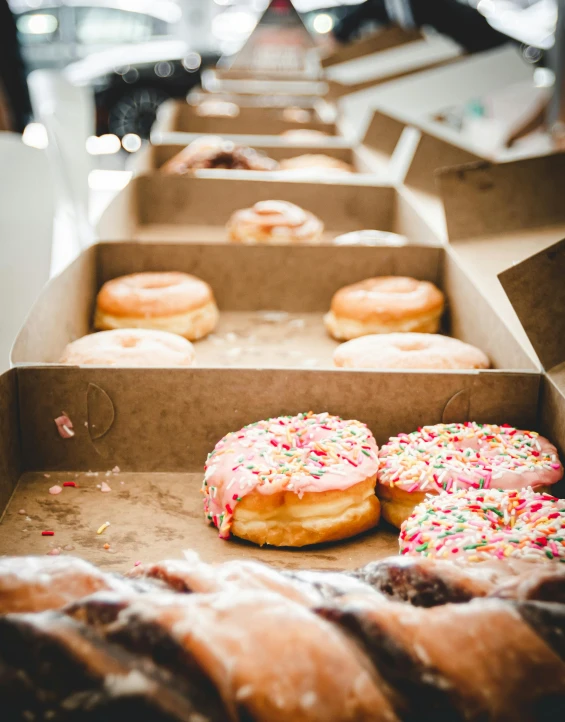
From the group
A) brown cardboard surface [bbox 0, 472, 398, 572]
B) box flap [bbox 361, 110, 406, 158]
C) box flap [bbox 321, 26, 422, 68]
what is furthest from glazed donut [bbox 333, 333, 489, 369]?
box flap [bbox 321, 26, 422, 68]

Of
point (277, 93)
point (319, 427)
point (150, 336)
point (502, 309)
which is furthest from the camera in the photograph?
point (277, 93)

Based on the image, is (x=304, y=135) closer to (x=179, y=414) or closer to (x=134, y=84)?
(x=134, y=84)

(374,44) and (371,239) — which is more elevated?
(374,44)

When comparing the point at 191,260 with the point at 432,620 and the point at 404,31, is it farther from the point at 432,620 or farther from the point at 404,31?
the point at 404,31

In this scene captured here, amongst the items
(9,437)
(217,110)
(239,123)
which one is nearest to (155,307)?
(9,437)

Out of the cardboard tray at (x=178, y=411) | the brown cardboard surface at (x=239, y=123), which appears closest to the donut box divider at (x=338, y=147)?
the brown cardboard surface at (x=239, y=123)

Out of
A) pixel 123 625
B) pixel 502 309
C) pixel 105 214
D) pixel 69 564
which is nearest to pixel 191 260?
pixel 105 214

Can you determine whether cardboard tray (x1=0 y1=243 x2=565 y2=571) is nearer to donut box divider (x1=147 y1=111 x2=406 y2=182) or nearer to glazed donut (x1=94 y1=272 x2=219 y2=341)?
glazed donut (x1=94 y1=272 x2=219 y2=341)
